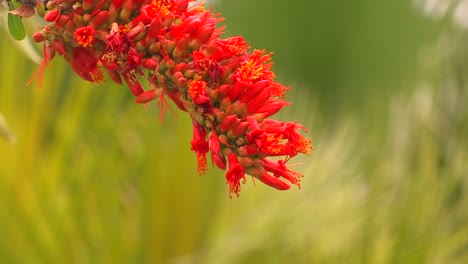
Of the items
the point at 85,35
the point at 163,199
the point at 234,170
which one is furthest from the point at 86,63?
the point at 163,199

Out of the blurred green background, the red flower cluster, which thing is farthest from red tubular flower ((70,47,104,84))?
the blurred green background

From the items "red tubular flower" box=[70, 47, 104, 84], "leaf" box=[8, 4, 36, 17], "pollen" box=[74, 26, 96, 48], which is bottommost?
"red tubular flower" box=[70, 47, 104, 84]

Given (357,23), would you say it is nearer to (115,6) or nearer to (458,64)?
(458,64)

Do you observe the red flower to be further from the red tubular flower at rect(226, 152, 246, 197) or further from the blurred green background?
the blurred green background

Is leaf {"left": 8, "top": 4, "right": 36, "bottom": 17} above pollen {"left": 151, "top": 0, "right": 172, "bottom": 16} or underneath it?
underneath

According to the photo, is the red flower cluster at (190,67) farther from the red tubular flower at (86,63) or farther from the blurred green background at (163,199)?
the blurred green background at (163,199)

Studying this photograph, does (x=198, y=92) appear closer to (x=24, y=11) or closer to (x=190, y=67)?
(x=190, y=67)

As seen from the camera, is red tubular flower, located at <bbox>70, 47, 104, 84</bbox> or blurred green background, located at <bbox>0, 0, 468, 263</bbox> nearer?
red tubular flower, located at <bbox>70, 47, 104, 84</bbox>

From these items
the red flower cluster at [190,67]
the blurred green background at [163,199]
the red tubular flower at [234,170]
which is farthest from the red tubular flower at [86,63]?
the blurred green background at [163,199]
